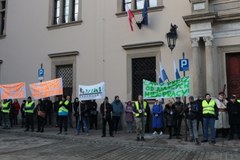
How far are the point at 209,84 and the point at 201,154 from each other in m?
5.02

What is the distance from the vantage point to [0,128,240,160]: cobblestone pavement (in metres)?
10.3

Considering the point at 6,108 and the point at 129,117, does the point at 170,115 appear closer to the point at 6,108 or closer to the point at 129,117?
the point at 129,117

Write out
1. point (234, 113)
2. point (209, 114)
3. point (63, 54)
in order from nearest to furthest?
point (209, 114) → point (234, 113) → point (63, 54)

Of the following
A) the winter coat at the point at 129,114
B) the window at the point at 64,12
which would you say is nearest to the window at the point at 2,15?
the window at the point at 64,12

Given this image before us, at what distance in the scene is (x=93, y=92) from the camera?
50.0 feet

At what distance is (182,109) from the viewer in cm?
1404

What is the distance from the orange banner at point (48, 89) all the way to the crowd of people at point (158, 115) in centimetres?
52

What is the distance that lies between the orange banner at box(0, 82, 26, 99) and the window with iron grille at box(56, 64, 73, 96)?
2.75 metres

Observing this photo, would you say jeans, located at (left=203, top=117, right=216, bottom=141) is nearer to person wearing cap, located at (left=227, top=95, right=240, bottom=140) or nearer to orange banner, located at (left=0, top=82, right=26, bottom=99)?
person wearing cap, located at (left=227, top=95, right=240, bottom=140)

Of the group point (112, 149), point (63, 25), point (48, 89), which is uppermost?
point (63, 25)

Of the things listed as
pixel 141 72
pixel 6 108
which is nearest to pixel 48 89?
pixel 6 108

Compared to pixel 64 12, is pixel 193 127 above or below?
below

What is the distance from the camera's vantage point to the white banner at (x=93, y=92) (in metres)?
15.0

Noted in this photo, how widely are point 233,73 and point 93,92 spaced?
6516mm
